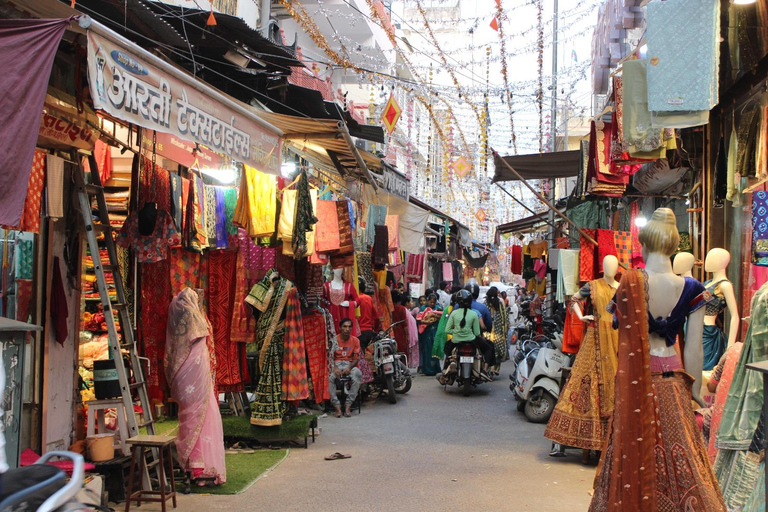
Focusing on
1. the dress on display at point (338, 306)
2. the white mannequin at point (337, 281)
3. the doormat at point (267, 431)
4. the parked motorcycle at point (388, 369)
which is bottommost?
the doormat at point (267, 431)

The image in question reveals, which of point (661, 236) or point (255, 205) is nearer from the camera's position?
point (661, 236)

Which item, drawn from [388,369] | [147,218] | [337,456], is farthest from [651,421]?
[388,369]

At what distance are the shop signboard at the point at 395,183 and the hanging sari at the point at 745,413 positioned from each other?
28.6 feet

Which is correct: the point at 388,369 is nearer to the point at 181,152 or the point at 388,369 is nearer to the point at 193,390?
the point at 181,152

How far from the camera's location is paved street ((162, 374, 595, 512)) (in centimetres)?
675

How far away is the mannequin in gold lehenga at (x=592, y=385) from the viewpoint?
8.16 m

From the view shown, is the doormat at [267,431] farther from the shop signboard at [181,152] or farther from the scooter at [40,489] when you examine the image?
the scooter at [40,489]

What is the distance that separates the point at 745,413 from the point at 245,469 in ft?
16.6

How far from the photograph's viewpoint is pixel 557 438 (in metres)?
8.23

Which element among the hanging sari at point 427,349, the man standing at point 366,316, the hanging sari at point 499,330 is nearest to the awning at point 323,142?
the man standing at point 366,316

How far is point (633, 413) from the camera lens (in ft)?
15.6

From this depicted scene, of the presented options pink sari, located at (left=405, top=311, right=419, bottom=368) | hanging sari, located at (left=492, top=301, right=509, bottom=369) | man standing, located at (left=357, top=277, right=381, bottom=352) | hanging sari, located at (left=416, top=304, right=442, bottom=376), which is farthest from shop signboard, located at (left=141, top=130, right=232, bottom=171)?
hanging sari, located at (left=492, top=301, right=509, bottom=369)

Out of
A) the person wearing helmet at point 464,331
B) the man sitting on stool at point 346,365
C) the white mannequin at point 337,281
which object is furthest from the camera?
the person wearing helmet at point 464,331

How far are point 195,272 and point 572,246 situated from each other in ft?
34.1
